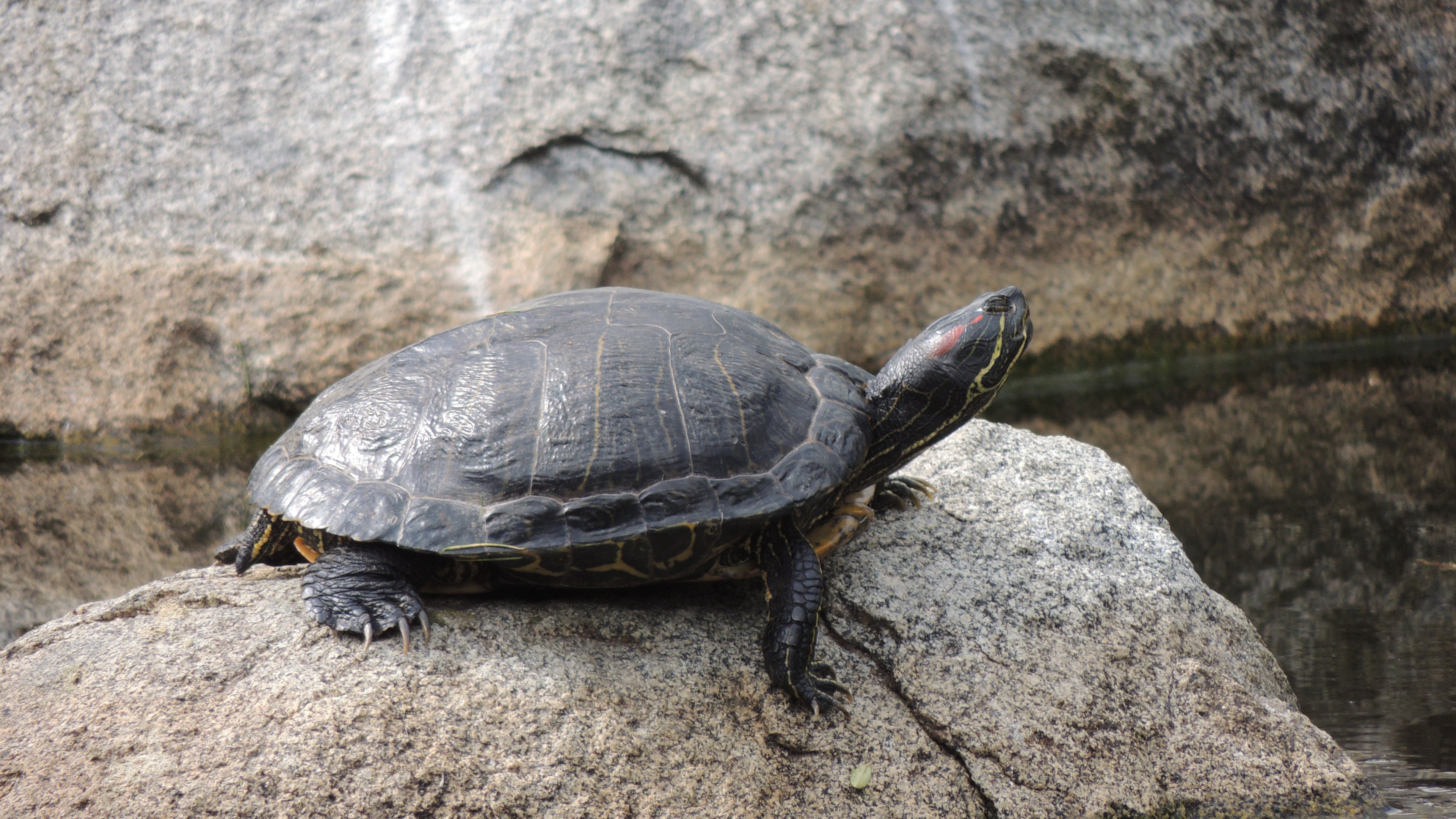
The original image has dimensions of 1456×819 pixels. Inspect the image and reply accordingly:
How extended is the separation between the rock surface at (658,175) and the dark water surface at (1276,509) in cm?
68

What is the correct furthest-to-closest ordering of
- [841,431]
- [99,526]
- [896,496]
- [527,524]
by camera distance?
[99,526]
[896,496]
[841,431]
[527,524]

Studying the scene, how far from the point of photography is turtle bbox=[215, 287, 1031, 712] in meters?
2.40

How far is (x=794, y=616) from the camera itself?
2443mm

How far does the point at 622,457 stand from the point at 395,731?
2.56 feet

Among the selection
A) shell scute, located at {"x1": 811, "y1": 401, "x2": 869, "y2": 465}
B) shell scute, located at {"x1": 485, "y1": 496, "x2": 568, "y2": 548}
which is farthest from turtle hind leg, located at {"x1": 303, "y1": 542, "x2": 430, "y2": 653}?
shell scute, located at {"x1": 811, "y1": 401, "x2": 869, "y2": 465}

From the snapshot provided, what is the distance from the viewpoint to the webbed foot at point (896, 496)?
316 centimetres

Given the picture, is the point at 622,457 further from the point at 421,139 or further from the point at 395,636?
the point at 421,139

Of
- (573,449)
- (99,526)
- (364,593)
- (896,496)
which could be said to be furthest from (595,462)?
(99,526)

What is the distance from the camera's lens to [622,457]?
8.01 ft

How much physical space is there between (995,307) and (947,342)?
0.17 metres

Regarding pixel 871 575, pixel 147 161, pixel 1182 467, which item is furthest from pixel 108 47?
pixel 1182 467

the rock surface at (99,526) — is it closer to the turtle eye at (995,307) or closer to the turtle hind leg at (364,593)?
the turtle hind leg at (364,593)

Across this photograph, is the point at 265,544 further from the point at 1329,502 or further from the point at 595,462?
the point at 1329,502

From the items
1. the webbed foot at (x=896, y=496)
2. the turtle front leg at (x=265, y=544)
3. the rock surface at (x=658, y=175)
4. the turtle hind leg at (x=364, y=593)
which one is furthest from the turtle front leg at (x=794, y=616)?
the rock surface at (x=658, y=175)
